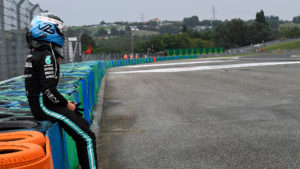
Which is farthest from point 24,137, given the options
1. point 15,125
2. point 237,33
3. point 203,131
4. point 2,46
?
point 237,33

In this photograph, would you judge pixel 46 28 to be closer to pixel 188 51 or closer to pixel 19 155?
pixel 19 155

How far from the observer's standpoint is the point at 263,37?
144750mm

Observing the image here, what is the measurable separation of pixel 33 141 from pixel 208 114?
574 cm

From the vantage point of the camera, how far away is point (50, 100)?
334 centimetres

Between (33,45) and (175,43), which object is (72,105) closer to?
(33,45)

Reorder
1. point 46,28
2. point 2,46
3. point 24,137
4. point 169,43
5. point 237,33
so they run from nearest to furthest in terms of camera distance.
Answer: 1. point 24,137
2. point 46,28
3. point 2,46
4. point 169,43
5. point 237,33

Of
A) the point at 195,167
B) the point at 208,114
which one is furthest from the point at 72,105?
the point at 208,114

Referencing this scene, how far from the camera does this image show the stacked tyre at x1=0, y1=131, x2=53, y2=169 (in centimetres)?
204

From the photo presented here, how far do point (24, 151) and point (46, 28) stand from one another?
1.72 meters

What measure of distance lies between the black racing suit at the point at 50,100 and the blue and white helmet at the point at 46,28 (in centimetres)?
13

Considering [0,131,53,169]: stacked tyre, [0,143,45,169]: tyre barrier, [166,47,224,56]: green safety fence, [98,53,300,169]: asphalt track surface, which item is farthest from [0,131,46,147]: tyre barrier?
[166,47,224,56]: green safety fence

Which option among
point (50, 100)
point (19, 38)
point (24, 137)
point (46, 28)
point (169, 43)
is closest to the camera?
point (24, 137)

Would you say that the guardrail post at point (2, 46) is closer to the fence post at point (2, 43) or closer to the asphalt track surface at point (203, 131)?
the fence post at point (2, 43)

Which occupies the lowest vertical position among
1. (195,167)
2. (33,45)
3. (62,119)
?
(195,167)
